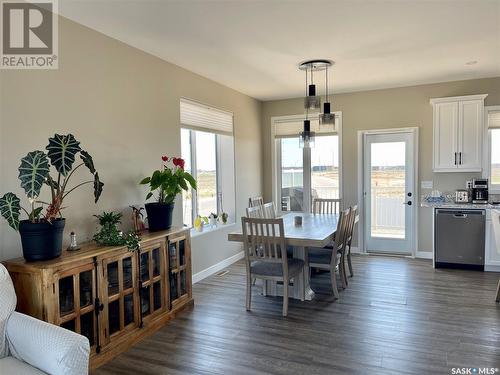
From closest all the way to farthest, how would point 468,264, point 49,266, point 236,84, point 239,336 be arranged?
point 49,266 → point 239,336 → point 468,264 → point 236,84

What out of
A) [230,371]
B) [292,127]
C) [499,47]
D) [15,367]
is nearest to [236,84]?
[292,127]

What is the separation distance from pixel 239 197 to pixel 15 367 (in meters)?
4.16

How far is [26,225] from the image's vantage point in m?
2.35

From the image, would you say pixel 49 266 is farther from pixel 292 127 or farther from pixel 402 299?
pixel 292 127

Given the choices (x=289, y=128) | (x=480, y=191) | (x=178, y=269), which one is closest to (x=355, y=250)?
(x=480, y=191)

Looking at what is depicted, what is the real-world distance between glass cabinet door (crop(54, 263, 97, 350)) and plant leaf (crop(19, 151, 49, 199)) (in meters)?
0.59

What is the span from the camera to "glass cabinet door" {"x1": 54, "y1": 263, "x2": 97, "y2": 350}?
95.0 inches

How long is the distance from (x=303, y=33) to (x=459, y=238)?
3.59 meters

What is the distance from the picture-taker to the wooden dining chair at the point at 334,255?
12.6 feet

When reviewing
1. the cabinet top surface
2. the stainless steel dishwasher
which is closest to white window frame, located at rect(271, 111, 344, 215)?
the stainless steel dishwasher

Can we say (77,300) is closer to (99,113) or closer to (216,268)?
(99,113)

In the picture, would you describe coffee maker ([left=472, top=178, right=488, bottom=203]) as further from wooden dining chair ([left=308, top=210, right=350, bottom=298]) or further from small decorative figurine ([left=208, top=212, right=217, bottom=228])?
small decorative figurine ([left=208, top=212, right=217, bottom=228])

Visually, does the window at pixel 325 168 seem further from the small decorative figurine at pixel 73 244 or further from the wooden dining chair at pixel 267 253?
the small decorative figurine at pixel 73 244

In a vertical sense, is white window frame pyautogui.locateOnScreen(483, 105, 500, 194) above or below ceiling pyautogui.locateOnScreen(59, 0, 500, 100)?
below
